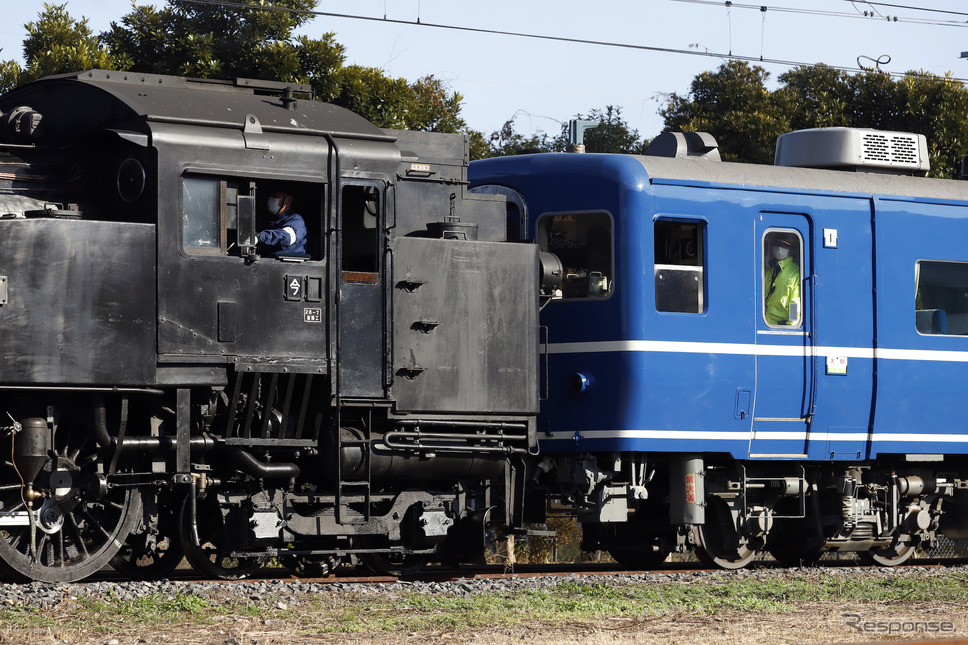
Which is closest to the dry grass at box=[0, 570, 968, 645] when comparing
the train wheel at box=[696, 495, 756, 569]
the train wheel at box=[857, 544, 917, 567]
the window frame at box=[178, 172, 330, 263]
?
the train wheel at box=[696, 495, 756, 569]

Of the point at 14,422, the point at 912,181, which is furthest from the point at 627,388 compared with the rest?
the point at 14,422

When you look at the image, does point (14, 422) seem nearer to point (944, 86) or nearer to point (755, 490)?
point (755, 490)

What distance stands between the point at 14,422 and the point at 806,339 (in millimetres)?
8013

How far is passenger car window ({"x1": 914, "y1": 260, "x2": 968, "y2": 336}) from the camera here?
14.9 meters

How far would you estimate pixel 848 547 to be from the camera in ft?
48.7

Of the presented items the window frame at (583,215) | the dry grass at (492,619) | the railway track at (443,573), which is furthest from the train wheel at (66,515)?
the window frame at (583,215)

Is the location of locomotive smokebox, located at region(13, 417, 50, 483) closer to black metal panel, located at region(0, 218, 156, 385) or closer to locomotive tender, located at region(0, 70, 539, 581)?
locomotive tender, located at region(0, 70, 539, 581)

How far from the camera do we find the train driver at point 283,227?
37.4 feet

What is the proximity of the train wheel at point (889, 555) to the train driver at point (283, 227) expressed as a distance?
7912 millimetres

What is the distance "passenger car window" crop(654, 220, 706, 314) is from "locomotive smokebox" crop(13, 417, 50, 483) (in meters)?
6.12

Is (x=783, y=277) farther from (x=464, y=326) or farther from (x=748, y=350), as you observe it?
(x=464, y=326)

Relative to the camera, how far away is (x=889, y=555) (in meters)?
15.4

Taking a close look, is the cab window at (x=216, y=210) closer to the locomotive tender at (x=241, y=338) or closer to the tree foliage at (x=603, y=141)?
the locomotive tender at (x=241, y=338)

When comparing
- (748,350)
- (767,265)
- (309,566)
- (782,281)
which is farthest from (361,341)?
(782,281)
